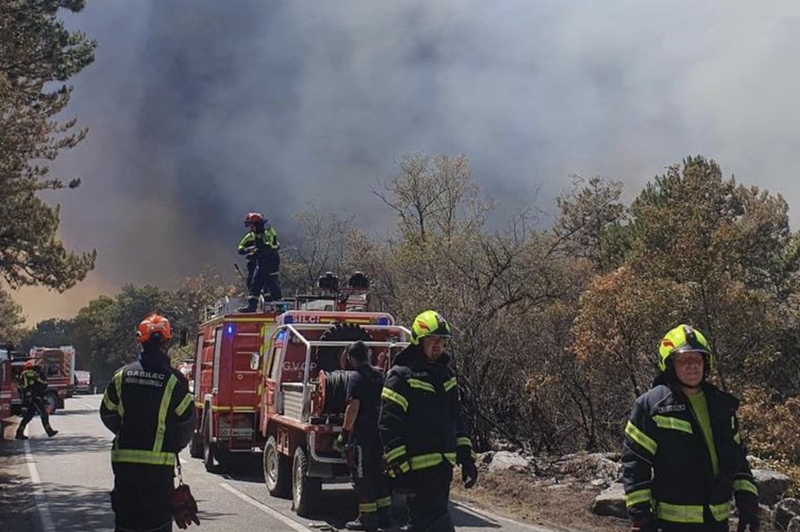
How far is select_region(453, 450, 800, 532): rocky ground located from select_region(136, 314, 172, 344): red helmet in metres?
5.63

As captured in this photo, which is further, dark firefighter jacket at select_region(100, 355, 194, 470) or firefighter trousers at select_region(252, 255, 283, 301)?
firefighter trousers at select_region(252, 255, 283, 301)

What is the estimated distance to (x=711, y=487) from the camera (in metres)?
4.36

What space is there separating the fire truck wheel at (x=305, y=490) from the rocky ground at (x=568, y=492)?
2.33 meters

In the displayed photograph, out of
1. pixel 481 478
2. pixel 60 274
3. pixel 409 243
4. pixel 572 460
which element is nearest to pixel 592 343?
pixel 572 460

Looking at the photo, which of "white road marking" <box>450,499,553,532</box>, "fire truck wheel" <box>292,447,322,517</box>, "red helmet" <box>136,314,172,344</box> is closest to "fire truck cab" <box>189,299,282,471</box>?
"fire truck wheel" <box>292,447,322,517</box>

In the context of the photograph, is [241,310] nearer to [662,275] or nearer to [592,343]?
[592,343]

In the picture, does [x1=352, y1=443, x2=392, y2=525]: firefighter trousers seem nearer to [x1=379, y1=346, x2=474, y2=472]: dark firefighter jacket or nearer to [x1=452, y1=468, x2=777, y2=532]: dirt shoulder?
[x1=452, y1=468, x2=777, y2=532]: dirt shoulder

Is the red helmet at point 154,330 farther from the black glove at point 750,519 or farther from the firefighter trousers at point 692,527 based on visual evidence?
the black glove at point 750,519

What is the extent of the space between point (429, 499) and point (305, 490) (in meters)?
4.64

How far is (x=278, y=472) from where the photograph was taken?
11.1m

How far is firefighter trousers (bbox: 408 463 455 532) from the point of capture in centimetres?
545

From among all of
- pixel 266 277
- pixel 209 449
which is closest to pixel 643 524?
pixel 266 277

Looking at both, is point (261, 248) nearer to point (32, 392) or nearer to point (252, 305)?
point (252, 305)

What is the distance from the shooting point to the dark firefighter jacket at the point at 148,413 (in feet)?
18.1
